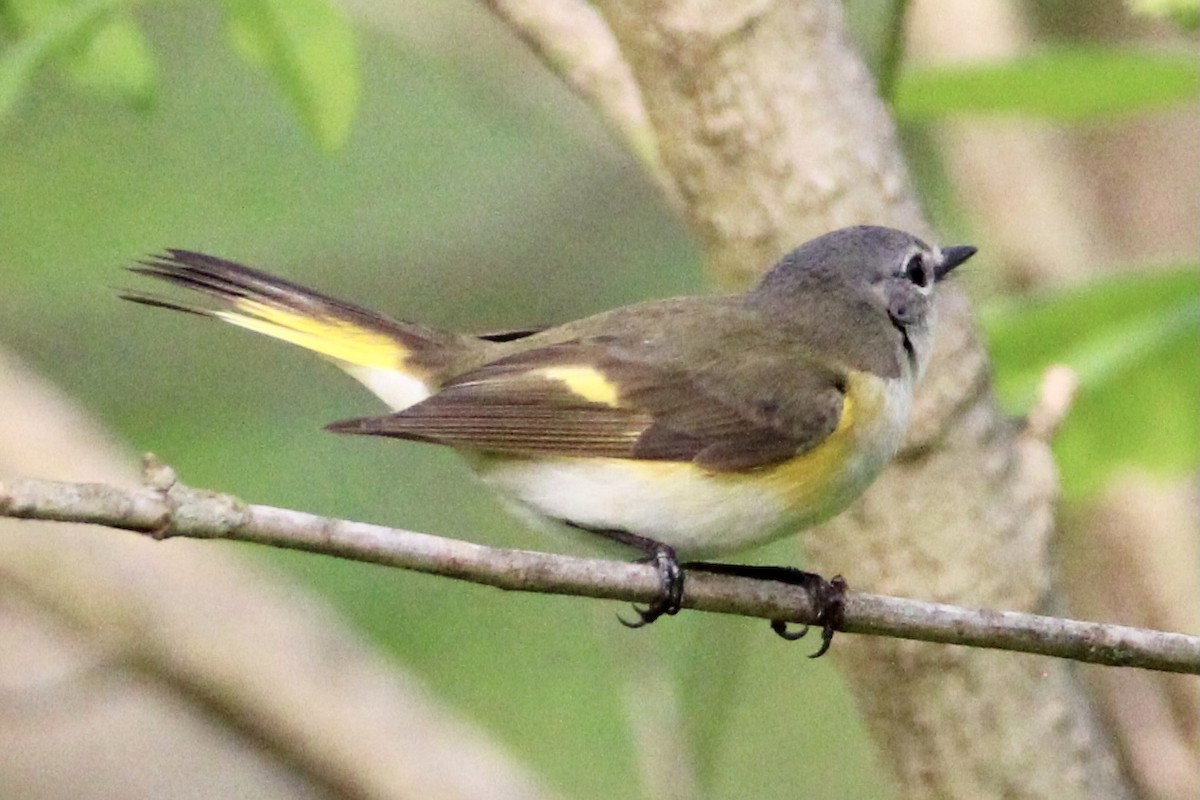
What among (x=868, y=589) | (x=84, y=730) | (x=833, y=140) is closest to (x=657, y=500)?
(x=868, y=589)

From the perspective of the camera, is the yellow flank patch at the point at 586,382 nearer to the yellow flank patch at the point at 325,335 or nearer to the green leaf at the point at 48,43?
the yellow flank patch at the point at 325,335

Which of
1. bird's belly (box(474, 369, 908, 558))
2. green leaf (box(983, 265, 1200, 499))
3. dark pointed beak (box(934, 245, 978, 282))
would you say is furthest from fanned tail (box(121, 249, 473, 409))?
green leaf (box(983, 265, 1200, 499))

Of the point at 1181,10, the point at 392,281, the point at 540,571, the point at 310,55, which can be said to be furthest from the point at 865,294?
the point at 392,281

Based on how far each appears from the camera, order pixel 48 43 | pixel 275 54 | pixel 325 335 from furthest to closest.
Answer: pixel 325 335
pixel 275 54
pixel 48 43

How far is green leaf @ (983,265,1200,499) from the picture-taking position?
3252 mm

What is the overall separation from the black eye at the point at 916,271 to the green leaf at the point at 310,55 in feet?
3.79

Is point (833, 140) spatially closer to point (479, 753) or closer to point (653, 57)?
point (653, 57)

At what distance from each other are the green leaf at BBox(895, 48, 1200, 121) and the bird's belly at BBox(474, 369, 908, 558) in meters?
0.72

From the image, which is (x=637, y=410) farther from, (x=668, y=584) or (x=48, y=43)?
(x=48, y=43)

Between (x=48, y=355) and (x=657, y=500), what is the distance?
3684 mm

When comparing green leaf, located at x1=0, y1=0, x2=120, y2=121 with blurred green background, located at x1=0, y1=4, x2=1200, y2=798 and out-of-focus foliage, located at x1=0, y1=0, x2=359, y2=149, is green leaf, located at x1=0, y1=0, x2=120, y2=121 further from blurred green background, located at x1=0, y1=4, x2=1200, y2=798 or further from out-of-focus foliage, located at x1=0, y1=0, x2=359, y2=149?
blurred green background, located at x1=0, y1=4, x2=1200, y2=798

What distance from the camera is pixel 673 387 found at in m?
3.12

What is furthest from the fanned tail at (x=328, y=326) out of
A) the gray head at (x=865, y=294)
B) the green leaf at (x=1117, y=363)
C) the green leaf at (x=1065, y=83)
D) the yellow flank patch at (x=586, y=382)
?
the green leaf at (x=1117, y=363)

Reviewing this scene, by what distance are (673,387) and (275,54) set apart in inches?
36.3
